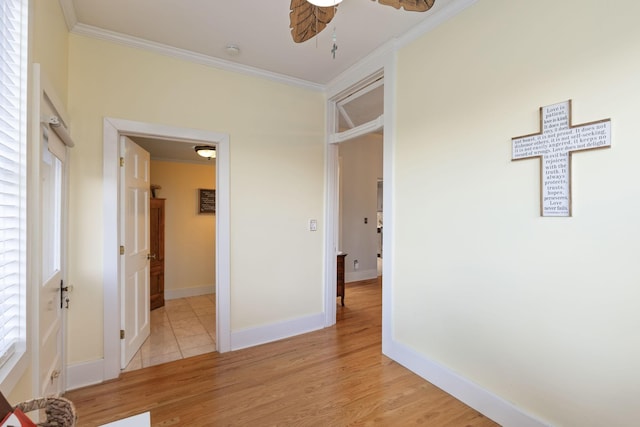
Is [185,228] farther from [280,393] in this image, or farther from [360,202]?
[280,393]

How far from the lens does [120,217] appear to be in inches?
100

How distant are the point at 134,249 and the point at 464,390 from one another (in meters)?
3.03

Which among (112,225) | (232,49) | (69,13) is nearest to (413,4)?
(232,49)

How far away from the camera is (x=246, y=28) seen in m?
2.38

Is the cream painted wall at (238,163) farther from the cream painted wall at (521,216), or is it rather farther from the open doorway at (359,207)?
the open doorway at (359,207)

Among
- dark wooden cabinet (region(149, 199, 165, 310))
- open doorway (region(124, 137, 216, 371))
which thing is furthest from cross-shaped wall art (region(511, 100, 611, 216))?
dark wooden cabinet (region(149, 199, 165, 310))

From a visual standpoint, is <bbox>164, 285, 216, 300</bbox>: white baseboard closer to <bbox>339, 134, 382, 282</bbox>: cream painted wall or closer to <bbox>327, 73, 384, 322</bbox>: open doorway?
<bbox>327, 73, 384, 322</bbox>: open doorway

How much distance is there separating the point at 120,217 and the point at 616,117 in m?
3.37

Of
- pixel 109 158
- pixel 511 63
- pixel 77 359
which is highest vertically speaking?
pixel 511 63

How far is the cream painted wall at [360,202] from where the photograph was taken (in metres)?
5.71

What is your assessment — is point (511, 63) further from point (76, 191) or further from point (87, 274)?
point (87, 274)

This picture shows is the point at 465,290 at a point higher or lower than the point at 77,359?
higher

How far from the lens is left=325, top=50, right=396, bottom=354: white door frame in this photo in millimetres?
2703

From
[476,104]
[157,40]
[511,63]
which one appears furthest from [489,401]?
[157,40]
